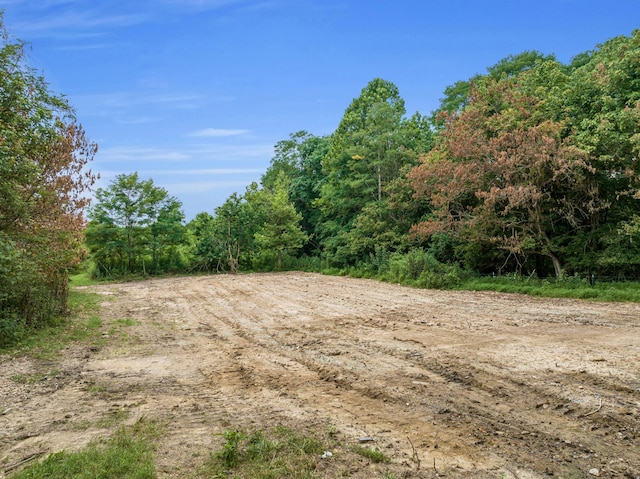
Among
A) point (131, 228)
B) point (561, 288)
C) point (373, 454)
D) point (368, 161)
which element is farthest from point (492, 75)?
point (373, 454)

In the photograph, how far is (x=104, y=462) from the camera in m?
2.89

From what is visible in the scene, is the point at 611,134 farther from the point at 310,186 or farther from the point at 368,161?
the point at 310,186

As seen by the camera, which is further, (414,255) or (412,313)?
(414,255)

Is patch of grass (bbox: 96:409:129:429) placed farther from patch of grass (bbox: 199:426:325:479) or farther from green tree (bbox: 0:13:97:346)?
green tree (bbox: 0:13:97:346)

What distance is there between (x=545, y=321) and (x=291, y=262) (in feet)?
62.2

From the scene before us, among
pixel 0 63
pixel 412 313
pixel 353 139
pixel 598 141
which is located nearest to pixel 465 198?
pixel 598 141

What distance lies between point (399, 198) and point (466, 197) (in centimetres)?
404

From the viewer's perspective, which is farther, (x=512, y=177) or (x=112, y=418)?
(x=512, y=177)

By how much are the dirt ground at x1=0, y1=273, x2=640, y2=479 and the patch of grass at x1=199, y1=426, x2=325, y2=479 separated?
145 millimetres

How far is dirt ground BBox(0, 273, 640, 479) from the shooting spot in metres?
3.08

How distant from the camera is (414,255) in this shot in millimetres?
15602

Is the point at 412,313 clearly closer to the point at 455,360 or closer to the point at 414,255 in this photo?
the point at 455,360

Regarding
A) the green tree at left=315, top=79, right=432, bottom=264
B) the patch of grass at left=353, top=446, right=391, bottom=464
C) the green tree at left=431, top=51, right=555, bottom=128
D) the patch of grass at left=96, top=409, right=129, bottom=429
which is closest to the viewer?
the patch of grass at left=353, top=446, right=391, bottom=464

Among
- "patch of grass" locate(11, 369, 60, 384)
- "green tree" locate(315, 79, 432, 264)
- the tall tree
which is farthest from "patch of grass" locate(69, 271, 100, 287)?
the tall tree
